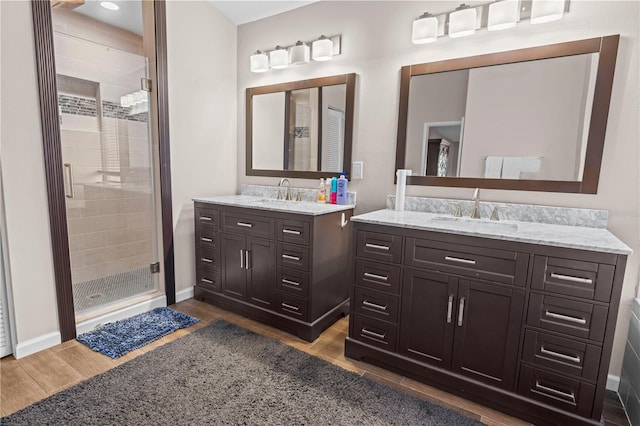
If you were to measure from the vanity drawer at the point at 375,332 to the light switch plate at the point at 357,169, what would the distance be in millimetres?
1036

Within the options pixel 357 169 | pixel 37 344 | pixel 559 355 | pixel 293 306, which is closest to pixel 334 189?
pixel 357 169

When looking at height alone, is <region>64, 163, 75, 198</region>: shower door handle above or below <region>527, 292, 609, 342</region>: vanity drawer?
above

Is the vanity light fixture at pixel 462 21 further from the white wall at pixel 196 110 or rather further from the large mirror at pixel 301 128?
the white wall at pixel 196 110

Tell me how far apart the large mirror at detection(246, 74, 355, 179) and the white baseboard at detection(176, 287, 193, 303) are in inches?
46.5

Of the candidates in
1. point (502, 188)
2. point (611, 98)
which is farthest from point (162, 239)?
point (611, 98)

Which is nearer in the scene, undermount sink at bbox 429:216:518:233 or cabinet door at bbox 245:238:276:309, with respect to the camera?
undermount sink at bbox 429:216:518:233

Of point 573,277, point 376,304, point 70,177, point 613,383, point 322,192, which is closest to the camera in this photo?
point 573,277

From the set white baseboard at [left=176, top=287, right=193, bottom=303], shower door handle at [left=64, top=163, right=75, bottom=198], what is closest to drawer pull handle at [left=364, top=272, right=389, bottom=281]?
white baseboard at [left=176, top=287, right=193, bottom=303]

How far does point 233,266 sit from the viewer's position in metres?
2.55

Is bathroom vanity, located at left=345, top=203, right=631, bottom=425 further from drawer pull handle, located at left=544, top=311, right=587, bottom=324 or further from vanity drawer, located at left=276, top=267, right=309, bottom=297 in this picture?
vanity drawer, located at left=276, top=267, right=309, bottom=297

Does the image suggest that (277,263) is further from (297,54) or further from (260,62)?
(260,62)

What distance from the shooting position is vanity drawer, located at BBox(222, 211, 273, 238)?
7.61ft

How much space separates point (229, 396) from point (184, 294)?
54.7 inches

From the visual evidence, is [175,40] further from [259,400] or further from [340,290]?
[259,400]
